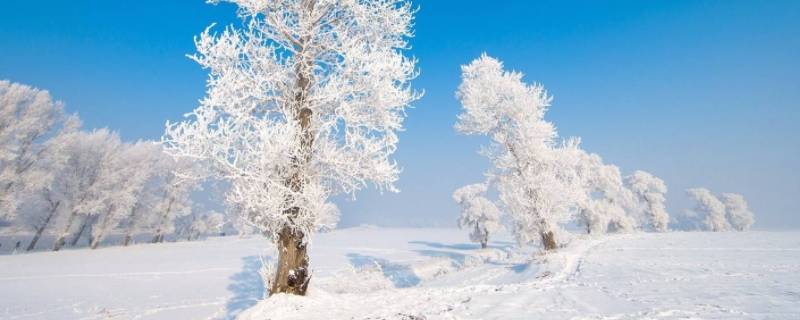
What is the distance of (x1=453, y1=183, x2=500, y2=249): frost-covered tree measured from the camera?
170ft

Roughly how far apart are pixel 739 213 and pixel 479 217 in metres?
44.1

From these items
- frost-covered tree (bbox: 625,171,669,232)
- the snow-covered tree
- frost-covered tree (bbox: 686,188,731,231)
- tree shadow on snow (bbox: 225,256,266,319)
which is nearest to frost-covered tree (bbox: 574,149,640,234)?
frost-covered tree (bbox: 625,171,669,232)

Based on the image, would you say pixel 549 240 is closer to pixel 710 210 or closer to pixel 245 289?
pixel 245 289

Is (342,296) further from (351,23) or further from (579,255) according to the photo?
(579,255)

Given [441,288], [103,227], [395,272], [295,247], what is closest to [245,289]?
[395,272]

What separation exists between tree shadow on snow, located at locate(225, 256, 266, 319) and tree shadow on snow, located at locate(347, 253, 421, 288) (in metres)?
6.07

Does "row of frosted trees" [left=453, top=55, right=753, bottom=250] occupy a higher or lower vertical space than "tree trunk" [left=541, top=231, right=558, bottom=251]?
higher

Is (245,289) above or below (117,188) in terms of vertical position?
below

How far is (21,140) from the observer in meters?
28.5

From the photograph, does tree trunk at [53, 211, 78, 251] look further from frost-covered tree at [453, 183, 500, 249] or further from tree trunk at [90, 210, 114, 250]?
frost-covered tree at [453, 183, 500, 249]

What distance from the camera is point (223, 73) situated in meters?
9.02

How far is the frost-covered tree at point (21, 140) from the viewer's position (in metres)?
26.3

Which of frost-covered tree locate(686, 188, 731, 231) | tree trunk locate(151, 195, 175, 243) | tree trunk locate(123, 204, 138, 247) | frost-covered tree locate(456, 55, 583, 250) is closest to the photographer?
frost-covered tree locate(456, 55, 583, 250)

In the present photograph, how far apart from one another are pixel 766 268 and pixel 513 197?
9.92 m
